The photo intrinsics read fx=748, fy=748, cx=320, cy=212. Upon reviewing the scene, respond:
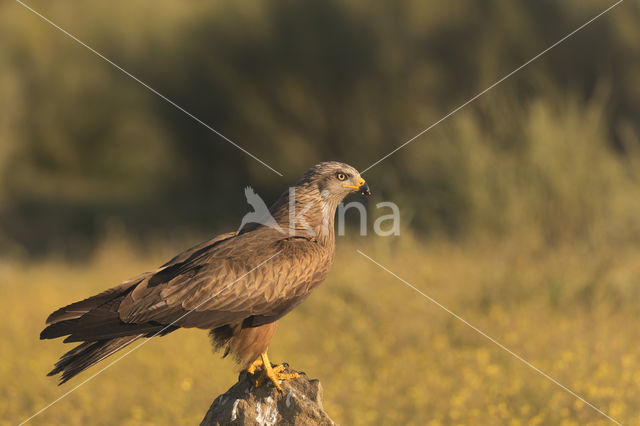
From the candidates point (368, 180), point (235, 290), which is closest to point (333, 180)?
point (235, 290)

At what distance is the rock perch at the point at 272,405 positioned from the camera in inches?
167

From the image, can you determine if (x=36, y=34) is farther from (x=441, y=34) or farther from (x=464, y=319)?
(x=464, y=319)

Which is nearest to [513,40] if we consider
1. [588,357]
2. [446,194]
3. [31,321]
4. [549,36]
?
[549,36]

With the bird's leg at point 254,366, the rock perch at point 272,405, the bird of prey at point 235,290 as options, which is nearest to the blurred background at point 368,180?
the rock perch at point 272,405

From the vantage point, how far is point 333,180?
14.2 ft

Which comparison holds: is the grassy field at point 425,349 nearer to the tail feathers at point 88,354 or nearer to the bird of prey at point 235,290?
the bird of prey at point 235,290

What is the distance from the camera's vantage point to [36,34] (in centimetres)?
1955

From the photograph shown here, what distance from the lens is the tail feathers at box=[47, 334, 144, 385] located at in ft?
11.8

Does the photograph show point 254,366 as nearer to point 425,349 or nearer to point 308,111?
point 425,349

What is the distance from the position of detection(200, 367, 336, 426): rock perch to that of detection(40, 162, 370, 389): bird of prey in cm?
9

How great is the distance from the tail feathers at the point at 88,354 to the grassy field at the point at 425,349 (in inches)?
131

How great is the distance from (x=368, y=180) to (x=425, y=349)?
5260 millimetres

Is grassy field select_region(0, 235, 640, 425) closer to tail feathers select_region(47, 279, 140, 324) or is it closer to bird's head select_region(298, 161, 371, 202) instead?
bird's head select_region(298, 161, 371, 202)

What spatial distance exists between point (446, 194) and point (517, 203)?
1505 millimetres
